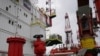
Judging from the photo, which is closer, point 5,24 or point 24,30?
point 5,24

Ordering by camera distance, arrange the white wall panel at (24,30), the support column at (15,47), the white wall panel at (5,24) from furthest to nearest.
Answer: the white wall panel at (24,30)
the white wall panel at (5,24)
the support column at (15,47)

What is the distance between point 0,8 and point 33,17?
11.9 m

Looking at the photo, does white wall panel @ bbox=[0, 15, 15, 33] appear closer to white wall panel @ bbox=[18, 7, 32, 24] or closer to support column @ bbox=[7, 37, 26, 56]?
white wall panel @ bbox=[18, 7, 32, 24]

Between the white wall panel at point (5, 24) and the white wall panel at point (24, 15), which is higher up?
the white wall panel at point (24, 15)

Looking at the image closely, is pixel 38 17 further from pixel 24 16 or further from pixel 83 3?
pixel 83 3

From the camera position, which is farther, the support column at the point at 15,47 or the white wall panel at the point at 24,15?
the white wall panel at the point at 24,15

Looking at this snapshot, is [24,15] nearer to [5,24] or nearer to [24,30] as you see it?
[24,30]

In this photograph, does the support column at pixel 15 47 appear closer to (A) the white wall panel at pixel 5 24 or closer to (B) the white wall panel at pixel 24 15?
(A) the white wall panel at pixel 5 24

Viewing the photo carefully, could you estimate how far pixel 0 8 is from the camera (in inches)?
838

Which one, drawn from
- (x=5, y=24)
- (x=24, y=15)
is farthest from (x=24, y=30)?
(x=5, y=24)

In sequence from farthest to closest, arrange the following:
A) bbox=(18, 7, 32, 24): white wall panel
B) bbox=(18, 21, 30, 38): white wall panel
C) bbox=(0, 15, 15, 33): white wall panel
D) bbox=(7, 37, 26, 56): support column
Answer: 1. bbox=(18, 7, 32, 24): white wall panel
2. bbox=(18, 21, 30, 38): white wall panel
3. bbox=(0, 15, 15, 33): white wall panel
4. bbox=(7, 37, 26, 56): support column

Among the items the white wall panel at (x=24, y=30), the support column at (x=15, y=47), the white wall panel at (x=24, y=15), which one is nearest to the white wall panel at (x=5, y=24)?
the white wall panel at (x=24, y=30)

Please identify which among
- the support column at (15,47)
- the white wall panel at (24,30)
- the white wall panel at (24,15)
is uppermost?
the white wall panel at (24,15)

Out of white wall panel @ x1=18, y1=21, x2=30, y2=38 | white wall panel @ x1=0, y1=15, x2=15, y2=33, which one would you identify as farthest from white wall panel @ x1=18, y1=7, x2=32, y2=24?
white wall panel @ x1=0, y1=15, x2=15, y2=33
